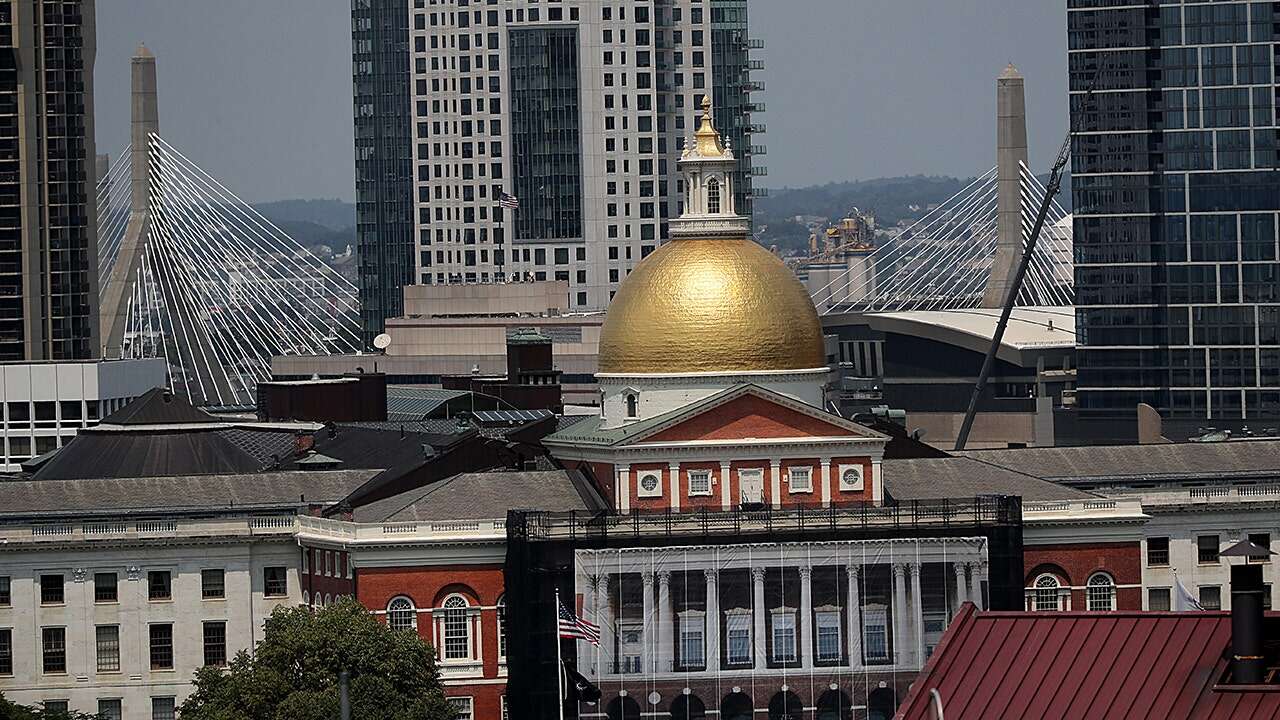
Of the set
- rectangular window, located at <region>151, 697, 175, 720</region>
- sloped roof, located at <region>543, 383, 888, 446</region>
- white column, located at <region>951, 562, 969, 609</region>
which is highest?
sloped roof, located at <region>543, 383, 888, 446</region>

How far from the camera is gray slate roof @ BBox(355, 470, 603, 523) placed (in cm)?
14975

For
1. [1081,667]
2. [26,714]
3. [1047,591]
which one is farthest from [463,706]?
[1081,667]

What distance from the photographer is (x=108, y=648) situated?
154 meters

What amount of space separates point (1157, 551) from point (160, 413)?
138 feet

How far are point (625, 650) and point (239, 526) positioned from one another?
54.2 feet

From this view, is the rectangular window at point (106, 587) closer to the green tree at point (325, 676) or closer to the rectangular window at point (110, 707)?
the rectangular window at point (110, 707)

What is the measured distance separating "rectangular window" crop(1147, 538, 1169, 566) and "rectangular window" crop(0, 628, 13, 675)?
42483 mm

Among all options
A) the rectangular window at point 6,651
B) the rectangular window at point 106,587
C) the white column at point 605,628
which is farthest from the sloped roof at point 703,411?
the rectangular window at point 6,651

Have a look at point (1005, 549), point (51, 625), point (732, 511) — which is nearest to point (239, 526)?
point (51, 625)

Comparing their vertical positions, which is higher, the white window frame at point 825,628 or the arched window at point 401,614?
the arched window at point 401,614

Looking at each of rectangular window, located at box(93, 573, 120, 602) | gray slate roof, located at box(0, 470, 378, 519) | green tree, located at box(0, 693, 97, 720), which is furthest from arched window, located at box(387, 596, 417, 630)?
green tree, located at box(0, 693, 97, 720)

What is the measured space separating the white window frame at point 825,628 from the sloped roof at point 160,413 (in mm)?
35477

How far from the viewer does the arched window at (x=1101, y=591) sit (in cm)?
15275

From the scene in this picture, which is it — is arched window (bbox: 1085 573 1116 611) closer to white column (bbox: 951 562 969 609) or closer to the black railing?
the black railing
